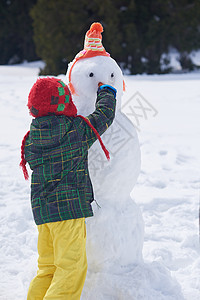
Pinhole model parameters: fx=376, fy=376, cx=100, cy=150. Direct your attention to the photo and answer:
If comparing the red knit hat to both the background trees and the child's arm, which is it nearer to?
the child's arm

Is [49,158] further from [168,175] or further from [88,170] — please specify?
[168,175]

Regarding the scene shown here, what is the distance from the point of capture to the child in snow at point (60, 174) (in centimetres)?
154

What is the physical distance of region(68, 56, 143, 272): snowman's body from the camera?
182 centimetres

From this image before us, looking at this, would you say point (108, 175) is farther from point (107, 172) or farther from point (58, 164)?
point (58, 164)

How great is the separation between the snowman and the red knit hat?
0.28 metres

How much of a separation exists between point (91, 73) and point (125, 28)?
30.4 feet

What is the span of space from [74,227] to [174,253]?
1133mm

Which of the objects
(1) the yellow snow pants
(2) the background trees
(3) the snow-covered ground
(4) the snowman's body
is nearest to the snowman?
(4) the snowman's body

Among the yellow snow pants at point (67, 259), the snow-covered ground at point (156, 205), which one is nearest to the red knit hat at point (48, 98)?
the yellow snow pants at point (67, 259)

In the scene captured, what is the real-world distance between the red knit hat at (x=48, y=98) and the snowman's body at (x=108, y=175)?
0.28 m

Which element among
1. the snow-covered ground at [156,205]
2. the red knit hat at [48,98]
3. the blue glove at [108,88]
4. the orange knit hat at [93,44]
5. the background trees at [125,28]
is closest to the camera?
the red knit hat at [48,98]

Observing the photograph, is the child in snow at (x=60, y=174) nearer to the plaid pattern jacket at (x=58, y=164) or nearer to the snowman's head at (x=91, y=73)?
the plaid pattern jacket at (x=58, y=164)

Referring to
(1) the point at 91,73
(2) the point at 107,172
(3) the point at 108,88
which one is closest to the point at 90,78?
(1) the point at 91,73

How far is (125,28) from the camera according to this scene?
415 inches
